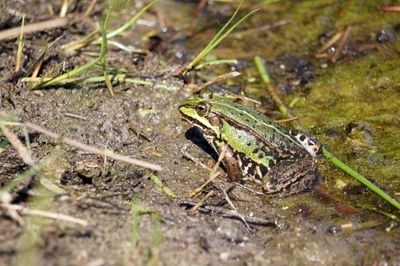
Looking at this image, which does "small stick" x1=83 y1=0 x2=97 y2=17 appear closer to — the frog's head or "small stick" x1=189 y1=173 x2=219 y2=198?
the frog's head

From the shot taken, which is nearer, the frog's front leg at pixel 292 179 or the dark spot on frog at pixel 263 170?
the frog's front leg at pixel 292 179

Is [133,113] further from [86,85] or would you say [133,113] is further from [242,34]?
[242,34]

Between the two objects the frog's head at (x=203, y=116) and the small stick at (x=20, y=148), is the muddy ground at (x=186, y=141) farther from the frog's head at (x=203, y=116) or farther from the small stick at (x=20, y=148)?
the frog's head at (x=203, y=116)

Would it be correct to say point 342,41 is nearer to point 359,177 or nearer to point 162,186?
point 359,177

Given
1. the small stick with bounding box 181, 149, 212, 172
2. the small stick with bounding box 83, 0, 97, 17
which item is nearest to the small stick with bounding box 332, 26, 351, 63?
the small stick with bounding box 181, 149, 212, 172

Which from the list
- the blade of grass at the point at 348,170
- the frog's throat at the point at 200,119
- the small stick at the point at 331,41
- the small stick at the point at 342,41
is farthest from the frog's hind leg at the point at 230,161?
the small stick at the point at 331,41
